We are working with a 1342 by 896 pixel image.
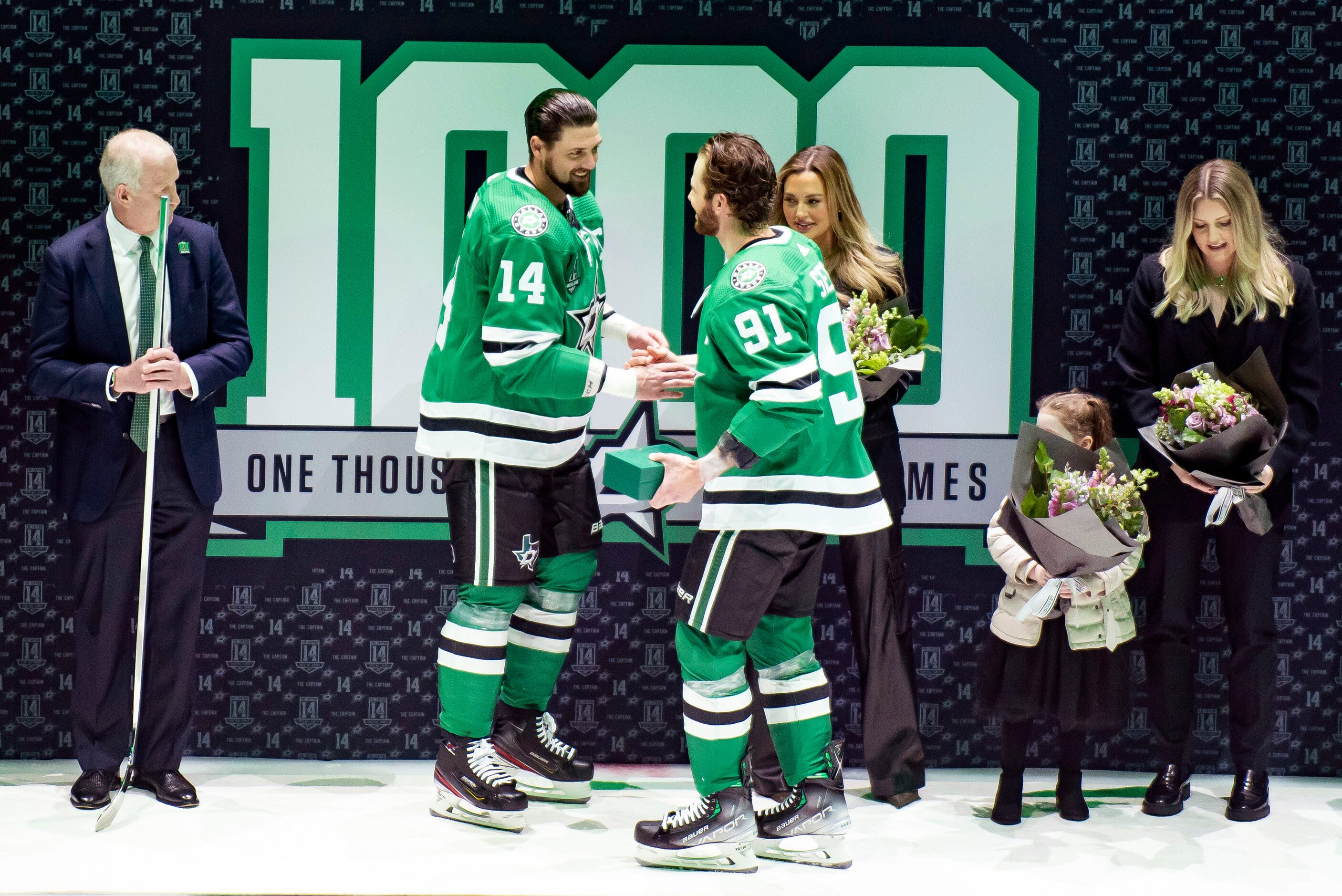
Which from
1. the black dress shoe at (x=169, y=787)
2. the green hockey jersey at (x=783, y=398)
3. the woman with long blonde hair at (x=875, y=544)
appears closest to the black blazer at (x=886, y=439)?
the woman with long blonde hair at (x=875, y=544)

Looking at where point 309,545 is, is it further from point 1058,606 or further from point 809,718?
point 1058,606

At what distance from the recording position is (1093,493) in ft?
12.4

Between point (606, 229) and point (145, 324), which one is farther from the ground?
point (606, 229)

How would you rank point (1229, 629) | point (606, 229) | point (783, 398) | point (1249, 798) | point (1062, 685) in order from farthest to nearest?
point (606, 229), point (1229, 629), point (1249, 798), point (1062, 685), point (783, 398)

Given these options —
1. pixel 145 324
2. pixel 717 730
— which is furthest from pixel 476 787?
pixel 145 324

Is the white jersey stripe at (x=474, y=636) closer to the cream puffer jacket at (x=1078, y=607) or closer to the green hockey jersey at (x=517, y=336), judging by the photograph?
the green hockey jersey at (x=517, y=336)

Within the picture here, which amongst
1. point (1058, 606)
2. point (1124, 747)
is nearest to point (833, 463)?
point (1058, 606)

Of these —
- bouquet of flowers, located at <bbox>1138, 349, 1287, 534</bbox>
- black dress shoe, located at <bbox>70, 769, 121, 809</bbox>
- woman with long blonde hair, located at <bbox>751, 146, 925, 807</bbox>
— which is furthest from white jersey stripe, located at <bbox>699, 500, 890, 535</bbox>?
black dress shoe, located at <bbox>70, 769, 121, 809</bbox>

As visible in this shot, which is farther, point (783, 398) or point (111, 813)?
point (111, 813)

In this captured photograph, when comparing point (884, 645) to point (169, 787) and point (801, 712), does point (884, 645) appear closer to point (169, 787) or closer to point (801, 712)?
point (801, 712)

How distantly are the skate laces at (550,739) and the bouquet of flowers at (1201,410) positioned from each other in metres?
2.08

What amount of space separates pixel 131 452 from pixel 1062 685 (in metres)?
2.86

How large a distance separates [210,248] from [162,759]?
1.57m

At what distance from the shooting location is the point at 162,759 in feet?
13.0
